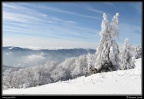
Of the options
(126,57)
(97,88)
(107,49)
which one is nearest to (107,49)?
(107,49)

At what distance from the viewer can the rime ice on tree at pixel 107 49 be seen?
36344 millimetres

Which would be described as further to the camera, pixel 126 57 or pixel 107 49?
pixel 126 57

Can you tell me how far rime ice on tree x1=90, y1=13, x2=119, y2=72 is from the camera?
3634 centimetres

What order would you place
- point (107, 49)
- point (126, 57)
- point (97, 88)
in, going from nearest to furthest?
point (97, 88) → point (107, 49) → point (126, 57)

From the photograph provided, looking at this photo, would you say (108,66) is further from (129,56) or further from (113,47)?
(129,56)

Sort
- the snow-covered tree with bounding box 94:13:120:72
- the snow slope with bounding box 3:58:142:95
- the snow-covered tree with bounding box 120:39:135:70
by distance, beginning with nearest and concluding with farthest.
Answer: the snow slope with bounding box 3:58:142:95
the snow-covered tree with bounding box 94:13:120:72
the snow-covered tree with bounding box 120:39:135:70

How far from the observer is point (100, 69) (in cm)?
3759

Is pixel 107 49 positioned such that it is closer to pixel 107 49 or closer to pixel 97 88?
pixel 107 49

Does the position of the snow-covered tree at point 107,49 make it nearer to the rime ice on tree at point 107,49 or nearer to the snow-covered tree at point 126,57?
the rime ice on tree at point 107,49

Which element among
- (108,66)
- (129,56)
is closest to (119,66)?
(108,66)

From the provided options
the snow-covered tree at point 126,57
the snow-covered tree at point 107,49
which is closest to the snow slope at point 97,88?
the snow-covered tree at point 107,49

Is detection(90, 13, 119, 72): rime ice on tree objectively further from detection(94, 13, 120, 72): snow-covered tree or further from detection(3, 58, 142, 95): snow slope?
detection(3, 58, 142, 95): snow slope

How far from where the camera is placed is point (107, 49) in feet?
122

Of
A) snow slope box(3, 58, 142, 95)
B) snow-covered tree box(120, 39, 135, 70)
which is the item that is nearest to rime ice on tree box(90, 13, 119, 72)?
snow slope box(3, 58, 142, 95)
